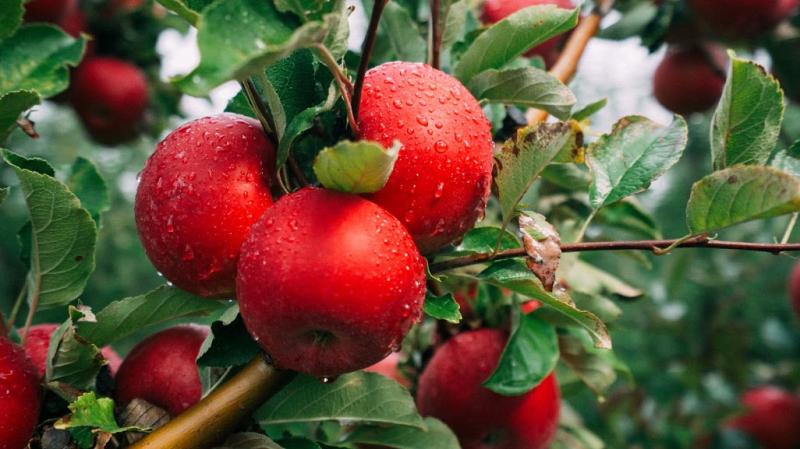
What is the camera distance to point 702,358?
2.51 meters

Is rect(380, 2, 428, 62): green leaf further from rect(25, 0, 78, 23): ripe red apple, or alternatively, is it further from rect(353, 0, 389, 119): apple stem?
rect(25, 0, 78, 23): ripe red apple

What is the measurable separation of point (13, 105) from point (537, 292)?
0.54 m

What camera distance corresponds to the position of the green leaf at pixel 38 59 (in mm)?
979

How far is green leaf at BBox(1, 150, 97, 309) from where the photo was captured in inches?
29.2

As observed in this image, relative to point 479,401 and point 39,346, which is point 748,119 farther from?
point 39,346

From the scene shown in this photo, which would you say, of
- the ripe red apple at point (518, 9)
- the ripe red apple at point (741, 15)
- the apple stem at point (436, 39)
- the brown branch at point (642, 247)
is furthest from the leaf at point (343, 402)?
the ripe red apple at point (741, 15)

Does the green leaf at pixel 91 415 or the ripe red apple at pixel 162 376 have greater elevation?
the green leaf at pixel 91 415

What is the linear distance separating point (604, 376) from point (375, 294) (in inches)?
26.1

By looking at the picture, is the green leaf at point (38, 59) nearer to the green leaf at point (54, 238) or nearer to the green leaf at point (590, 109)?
the green leaf at point (54, 238)

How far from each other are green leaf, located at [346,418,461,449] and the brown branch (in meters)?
0.25

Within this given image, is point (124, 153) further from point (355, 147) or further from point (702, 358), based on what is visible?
point (355, 147)

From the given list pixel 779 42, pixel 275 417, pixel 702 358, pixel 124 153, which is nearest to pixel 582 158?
pixel 275 417

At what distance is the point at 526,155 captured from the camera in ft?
2.38

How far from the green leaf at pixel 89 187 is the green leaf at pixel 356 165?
47cm
